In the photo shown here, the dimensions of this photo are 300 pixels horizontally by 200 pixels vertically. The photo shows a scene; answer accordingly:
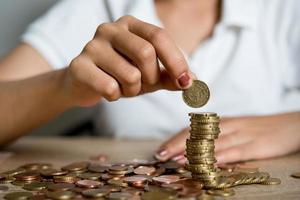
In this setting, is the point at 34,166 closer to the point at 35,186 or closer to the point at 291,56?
the point at 35,186

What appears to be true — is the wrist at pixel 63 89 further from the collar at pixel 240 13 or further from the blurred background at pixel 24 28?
the blurred background at pixel 24 28

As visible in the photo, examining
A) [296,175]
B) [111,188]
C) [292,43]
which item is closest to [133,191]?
[111,188]

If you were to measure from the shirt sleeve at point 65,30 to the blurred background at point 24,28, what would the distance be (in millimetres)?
338

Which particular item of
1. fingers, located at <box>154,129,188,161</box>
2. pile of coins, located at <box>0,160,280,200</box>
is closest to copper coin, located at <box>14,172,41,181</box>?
pile of coins, located at <box>0,160,280,200</box>

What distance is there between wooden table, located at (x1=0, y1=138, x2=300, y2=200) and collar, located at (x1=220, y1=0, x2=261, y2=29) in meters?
0.36

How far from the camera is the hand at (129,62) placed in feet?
2.47

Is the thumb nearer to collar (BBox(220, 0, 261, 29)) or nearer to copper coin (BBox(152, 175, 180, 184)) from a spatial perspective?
copper coin (BBox(152, 175, 180, 184))

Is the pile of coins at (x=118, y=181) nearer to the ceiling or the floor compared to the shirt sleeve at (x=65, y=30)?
nearer to the floor

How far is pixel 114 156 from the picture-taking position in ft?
3.33

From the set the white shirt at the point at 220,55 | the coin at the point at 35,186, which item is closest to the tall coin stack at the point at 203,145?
the coin at the point at 35,186

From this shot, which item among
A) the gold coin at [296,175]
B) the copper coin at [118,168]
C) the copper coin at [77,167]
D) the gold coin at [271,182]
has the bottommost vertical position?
the gold coin at [271,182]

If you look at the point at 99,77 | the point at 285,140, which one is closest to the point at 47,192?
the point at 99,77

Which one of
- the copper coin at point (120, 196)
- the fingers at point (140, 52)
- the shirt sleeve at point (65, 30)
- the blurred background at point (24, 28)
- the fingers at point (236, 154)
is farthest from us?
the blurred background at point (24, 28)

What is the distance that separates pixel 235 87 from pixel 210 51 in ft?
0.37
